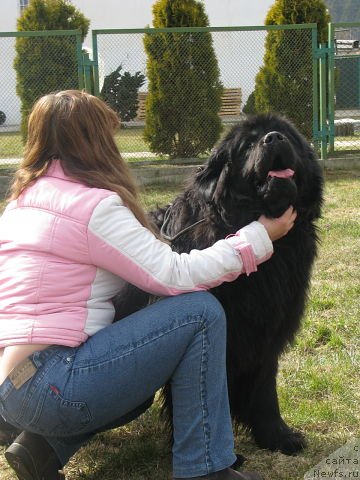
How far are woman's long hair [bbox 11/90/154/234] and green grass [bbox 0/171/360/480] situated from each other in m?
1.03

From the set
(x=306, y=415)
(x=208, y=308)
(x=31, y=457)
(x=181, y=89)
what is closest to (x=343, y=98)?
(x=181, y=89)

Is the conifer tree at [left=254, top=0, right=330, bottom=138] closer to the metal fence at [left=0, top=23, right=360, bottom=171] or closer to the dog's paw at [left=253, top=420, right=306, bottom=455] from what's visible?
the metal fence at [left=0, top=23, right=360, bottom=171]

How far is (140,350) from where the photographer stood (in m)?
2.10

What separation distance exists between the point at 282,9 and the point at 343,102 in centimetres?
549

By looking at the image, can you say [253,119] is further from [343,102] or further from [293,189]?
[343,102]

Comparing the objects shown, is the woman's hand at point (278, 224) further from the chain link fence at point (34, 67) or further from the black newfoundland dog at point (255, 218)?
the chain link fence at point (34, 67)

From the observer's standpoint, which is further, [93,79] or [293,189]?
[93,79]

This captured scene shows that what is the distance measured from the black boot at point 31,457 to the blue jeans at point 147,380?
0.05 metres

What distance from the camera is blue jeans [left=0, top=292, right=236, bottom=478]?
205 centimetres

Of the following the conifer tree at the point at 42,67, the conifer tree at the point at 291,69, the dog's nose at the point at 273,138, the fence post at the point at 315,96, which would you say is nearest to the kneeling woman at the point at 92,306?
the dog's nose at the point at 273,138

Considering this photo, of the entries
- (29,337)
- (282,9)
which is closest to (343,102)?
(282,9)

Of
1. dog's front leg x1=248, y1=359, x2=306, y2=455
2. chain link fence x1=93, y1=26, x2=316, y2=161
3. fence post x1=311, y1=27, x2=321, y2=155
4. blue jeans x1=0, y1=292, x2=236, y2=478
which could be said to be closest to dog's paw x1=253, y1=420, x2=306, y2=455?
dog's front leg x1=248, y1=359, x2=306, y2=455

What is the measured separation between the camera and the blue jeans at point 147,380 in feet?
6.72

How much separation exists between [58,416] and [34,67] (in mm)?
8264
